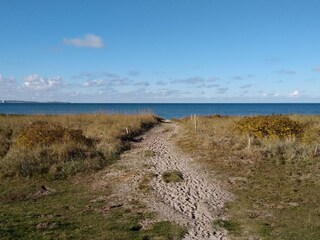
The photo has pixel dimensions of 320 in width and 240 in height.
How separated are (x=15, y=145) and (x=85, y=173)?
6.63m

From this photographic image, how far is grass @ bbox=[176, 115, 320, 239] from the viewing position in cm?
1140

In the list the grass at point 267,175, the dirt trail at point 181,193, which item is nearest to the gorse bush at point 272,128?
the grass at point 267,175

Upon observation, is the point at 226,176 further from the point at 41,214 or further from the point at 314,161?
the point at 41,214

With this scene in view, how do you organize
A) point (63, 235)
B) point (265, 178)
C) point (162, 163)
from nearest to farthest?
point (63, 235)
point (265, 178)
point (162, 163)

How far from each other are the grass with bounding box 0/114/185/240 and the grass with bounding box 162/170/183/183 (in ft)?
7.84

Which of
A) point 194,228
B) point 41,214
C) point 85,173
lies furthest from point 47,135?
point 194,228

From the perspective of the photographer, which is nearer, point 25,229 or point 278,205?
point 25,229

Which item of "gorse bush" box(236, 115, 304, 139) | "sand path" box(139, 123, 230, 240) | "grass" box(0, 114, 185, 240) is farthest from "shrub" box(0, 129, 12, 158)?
"gorse bush" box(236, 115, 304, 139)

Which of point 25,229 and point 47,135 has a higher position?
point 47,135

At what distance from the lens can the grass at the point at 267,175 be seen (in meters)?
11.4

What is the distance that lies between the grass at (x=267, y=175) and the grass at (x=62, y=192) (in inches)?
109

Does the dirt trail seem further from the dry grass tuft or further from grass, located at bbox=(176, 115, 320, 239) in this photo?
the dry grass tuft

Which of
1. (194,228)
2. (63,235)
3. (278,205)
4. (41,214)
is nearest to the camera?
(63,235)

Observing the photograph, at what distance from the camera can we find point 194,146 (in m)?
23.1
